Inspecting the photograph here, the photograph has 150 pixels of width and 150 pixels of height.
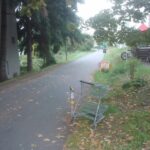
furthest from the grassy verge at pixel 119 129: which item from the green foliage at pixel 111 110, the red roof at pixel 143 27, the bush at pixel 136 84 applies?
the red roof at pixel 143 27

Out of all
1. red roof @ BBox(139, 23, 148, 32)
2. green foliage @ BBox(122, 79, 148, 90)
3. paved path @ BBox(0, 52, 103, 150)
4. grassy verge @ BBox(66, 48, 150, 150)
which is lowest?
paved path @ BBox(0, 52, 103, 150)

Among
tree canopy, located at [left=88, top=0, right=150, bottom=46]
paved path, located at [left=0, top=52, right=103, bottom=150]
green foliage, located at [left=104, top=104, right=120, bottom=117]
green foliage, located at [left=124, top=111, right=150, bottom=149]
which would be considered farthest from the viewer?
tree canopy, located at [left=88, top=0, right=150, bottom=46]

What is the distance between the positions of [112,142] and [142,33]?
16.3 ft

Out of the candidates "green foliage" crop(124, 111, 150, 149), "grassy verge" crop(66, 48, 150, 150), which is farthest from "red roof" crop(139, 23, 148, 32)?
"green foliage" crop(124, 111, 150, 149)

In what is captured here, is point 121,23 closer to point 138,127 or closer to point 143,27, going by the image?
point 143,27

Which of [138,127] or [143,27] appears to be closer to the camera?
[138,127]

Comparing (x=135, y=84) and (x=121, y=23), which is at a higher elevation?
(x=121, y=23)

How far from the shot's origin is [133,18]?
12102mm

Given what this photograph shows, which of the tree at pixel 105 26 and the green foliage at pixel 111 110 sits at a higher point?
the tree at pixel 105 26

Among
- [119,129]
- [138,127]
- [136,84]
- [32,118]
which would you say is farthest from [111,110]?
[136,84]

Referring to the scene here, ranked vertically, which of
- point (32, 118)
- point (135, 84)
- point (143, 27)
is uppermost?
point (143, 27)

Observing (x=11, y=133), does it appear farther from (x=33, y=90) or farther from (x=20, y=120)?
(x=33, y=90)

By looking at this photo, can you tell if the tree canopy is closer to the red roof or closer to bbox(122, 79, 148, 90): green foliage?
the red roof

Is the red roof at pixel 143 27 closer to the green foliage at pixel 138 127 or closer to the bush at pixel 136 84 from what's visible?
the green foliage at pixel 138 127
